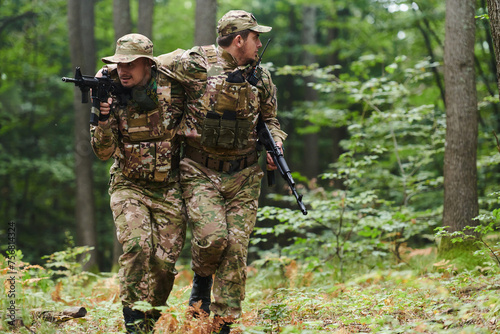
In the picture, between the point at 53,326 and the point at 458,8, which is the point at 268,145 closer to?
the point at 53,326

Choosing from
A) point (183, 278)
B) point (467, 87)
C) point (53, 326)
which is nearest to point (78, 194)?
point (183, 278)

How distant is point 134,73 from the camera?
13.9 feet

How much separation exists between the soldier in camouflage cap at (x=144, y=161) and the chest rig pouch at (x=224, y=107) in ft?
1.20

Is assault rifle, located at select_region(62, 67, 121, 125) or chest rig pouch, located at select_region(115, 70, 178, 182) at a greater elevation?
assault rifle, located at select_region(62, 67, 121, 125)

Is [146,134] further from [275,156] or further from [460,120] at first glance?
[460,120]

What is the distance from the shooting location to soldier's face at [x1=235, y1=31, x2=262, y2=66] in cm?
440

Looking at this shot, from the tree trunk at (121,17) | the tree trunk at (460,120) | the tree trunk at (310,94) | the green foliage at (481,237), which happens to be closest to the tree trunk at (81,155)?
the tree trunk at (121,17)

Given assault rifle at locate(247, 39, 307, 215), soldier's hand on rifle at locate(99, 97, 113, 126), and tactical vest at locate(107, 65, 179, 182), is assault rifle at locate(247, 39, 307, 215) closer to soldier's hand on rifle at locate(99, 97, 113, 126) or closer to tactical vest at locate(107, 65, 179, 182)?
tactical vest at locate(107, 65, 179, 182)

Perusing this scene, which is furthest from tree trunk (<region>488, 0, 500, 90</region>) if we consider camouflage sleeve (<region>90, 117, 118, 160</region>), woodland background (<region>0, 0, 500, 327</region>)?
camouflage sleeve (<region>90, 117, 118, 160</region>)

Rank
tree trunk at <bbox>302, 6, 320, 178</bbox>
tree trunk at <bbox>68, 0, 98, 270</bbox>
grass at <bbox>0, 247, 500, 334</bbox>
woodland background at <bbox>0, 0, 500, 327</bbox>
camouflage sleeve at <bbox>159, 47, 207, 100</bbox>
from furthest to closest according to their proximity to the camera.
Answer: tree trunk at <bbox>302, 6, 320, 178</bbox>, tree trunk at <bbox>68, 0, 98, 270</bbox>, woodland background at <bbox>0, 0, 500, 327</bbox>, camouflage sleeve at <bbox>159, 47, 207, 100</bbox>, grass at <bbox>0, 247, 500, 334</bbox>

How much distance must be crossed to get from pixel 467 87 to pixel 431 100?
641 centimetres

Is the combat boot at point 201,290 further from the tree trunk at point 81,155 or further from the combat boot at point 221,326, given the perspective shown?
the tree trunk at point 81,155

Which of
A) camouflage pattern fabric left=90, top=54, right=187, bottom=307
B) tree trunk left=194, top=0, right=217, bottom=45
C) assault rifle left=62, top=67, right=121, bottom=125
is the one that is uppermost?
tree trunk left=194, top=0, right=217, bottom=45

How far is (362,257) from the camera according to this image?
758 cm
